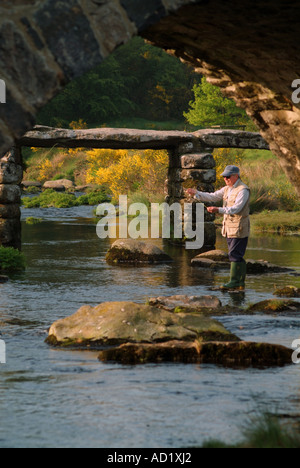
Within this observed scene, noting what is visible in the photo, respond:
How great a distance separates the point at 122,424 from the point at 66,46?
281 centimetres

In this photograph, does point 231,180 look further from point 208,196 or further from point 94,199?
point 94,199

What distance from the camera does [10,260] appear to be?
1409cm

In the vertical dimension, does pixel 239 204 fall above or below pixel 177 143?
below

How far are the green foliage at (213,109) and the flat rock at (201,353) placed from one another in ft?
118

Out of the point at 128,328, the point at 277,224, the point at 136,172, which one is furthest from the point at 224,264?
the point at 136,172

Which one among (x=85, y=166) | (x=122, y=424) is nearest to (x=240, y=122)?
(x=85, y=166)

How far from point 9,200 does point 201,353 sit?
895 cm

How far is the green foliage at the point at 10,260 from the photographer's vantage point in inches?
552

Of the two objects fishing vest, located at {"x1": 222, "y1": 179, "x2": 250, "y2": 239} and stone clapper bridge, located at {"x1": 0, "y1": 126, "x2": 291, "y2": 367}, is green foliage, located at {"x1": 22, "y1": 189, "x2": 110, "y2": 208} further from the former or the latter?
stone clapper bridge, located at {"x1": 0, "y1": 126, "x2": 291, "y2": 367}

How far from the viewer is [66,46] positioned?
12.8 feet

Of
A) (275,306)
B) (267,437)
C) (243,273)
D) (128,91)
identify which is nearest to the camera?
(267,437)

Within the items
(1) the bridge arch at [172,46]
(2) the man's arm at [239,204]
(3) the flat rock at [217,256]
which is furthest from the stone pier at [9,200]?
(1) the bridge arch at [172,46]

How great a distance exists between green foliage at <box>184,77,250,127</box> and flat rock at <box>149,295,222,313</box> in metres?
33.0

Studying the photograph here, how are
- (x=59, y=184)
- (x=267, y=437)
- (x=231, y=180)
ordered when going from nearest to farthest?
1. (x=267, y=437)
2. (x=231, y=180)
3. (x=59, y=184)
